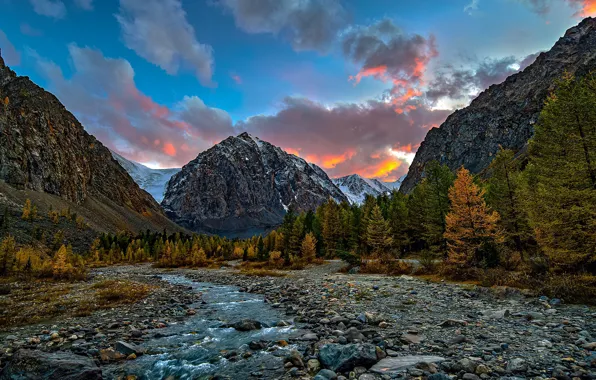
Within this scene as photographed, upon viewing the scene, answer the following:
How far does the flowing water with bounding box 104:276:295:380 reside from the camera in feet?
26.0

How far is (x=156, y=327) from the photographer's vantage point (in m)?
13.1

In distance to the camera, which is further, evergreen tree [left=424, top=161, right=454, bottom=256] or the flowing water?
evergreen tree [left=424, top=161, right=454, bottom=256]

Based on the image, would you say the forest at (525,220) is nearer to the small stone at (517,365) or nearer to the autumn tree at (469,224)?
the autumn tree at (469,224)

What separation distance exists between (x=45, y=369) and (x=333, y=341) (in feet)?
25.0

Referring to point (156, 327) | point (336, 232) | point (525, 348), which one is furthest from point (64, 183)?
point (525, 348)

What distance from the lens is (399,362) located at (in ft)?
23.3

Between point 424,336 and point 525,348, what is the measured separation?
2686mm

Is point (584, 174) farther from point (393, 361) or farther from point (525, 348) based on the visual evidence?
point (393, 361)

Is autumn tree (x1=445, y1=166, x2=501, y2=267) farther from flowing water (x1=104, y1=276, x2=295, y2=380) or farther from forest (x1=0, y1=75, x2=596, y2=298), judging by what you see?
flowing water (x1=104, y1=276, x2=295, y2=380)

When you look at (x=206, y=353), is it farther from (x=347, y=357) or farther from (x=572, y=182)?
(x=572, y=182)

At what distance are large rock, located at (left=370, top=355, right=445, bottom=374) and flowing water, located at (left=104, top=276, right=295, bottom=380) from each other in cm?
257

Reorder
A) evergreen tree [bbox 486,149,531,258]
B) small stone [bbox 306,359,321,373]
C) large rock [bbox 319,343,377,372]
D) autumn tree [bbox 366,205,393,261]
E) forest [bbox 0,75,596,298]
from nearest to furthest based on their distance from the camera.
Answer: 1. large rock [bbox 319,343,377,372]
2. small stone [bbox 306,359,321,373]
3. forest [bbox 0,75,596,298]
4. evergreen tree [bbox 486,149,531,258]
5. autumn tree [bbox 366,205,393,261]

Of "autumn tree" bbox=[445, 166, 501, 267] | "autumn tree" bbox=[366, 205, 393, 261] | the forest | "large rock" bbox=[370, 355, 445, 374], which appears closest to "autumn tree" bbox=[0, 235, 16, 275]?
the forest

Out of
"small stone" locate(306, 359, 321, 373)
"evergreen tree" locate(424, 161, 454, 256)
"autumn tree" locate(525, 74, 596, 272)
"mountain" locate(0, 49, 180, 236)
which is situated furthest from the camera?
"mountain" locate(0, 49, 180, 236)
